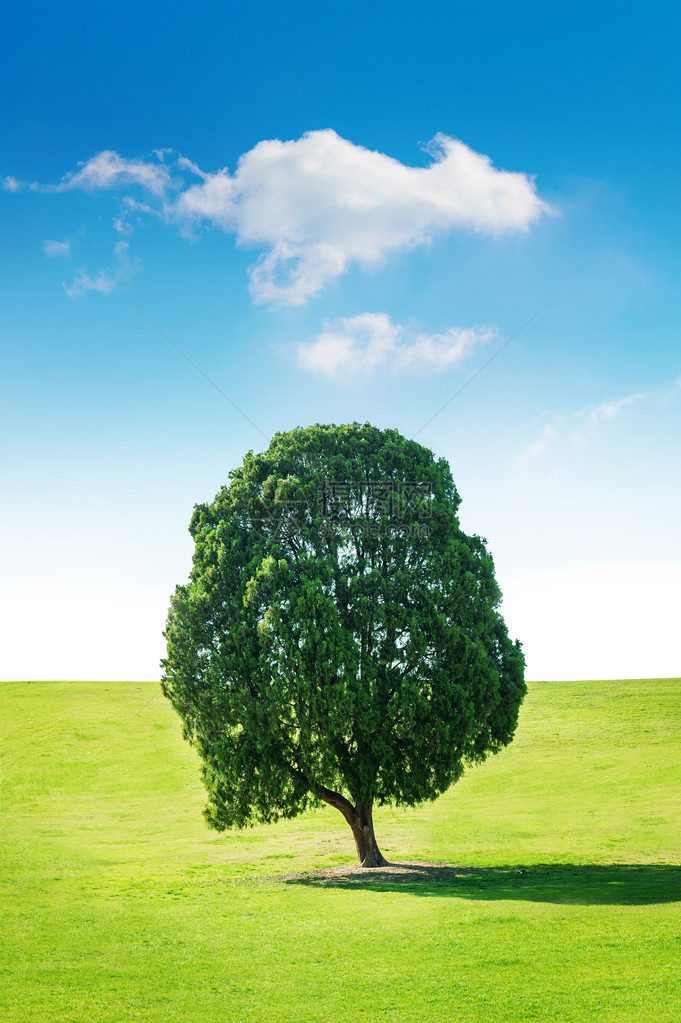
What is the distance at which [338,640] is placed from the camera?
1021 inches

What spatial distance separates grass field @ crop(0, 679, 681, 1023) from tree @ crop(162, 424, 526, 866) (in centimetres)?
394

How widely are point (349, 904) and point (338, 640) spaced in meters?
8.23

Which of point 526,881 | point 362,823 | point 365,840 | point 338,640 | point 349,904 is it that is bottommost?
point 526,881

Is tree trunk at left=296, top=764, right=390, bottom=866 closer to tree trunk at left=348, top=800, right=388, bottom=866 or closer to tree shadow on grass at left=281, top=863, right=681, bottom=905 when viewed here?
tree trunk at left=348, top=800, right=388, bottom=866

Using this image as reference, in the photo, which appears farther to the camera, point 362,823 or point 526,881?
point 362,823

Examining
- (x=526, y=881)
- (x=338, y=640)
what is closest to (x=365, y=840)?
(x=526, y=881)

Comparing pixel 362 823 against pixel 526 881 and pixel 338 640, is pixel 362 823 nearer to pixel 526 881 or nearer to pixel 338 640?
pixel 526 881

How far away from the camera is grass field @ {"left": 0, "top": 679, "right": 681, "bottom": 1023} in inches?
593

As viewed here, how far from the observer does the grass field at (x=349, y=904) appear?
49.4 feet

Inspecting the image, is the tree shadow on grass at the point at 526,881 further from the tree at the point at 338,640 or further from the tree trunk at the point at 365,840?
the tree at the point at 338,640

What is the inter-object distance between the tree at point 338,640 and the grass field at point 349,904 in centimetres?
394

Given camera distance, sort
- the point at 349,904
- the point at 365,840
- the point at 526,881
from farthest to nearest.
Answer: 1. the point at 365,840
2. the point at 526,881
3. the point at 349,904

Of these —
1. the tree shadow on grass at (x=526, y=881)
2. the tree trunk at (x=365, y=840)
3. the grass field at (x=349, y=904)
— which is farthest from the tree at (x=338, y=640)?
the grass field at (x=349, y=904)

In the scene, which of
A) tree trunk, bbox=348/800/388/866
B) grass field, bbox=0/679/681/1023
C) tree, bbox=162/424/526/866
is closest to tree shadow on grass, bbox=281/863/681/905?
grass field, bbox=0/679/681/1023
